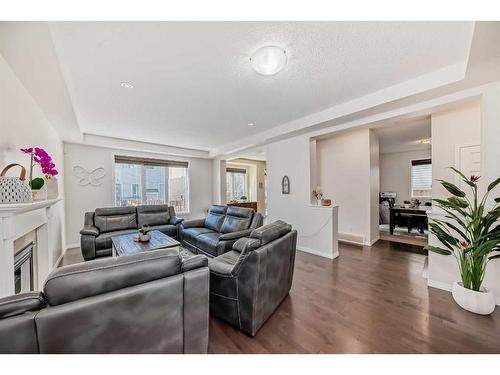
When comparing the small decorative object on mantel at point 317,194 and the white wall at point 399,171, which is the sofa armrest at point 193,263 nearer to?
the small decorative object on mantel at point 317,194

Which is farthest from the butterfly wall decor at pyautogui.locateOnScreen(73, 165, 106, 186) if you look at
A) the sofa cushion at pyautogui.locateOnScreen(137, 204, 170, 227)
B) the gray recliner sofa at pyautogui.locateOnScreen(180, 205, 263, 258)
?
the gray recliner sofa at pyautogui.locateOnScreen(180, 205, 263, 258)

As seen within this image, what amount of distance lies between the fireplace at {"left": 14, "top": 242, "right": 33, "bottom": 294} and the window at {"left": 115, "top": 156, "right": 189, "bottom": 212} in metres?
3.18

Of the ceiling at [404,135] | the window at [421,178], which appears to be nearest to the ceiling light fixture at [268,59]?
the ceiling at [404,135]

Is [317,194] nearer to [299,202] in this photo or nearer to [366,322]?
[299,202]

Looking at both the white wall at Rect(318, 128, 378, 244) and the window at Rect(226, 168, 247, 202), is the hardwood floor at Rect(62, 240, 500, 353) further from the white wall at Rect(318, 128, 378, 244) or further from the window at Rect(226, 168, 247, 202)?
the window at Rect(226, 168, 247, 202)

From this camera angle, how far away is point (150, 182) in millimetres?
5793

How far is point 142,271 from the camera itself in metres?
1.19

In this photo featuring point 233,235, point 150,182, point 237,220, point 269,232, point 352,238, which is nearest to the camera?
point 269,232

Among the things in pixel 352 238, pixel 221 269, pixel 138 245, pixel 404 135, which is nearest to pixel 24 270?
pixel 138 245

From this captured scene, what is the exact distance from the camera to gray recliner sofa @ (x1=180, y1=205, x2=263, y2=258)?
329 cm

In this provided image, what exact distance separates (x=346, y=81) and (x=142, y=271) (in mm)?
2766

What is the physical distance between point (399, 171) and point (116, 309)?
8425 mm
